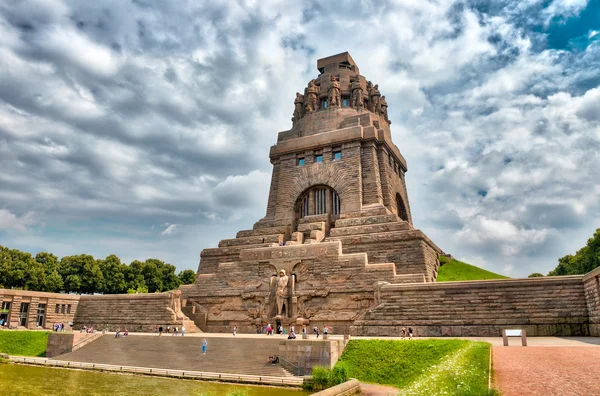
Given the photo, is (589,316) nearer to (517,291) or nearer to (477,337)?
(517,291)

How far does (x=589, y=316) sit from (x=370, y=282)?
10.6m

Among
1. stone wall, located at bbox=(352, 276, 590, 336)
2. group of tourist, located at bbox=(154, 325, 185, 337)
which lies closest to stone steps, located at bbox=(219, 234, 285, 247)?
group of tourist, located at bbox=(154, 325, 185, 337)

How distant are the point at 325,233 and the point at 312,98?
49.1 feet

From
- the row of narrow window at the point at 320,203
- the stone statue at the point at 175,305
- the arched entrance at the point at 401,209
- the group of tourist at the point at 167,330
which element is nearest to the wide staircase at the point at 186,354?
the group of tourist at the point at 167,330

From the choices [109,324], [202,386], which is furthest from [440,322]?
[109,324]

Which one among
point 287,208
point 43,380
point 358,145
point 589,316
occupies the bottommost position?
point 43,380

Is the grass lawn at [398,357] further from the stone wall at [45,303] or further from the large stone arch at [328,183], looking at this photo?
the stone wall at [45,303]

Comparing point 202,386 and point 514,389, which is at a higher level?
point 514,389

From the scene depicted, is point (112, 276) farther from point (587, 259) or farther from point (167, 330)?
point (587, 259)

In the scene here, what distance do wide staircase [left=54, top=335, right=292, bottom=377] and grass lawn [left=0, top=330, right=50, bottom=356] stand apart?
10.5ft

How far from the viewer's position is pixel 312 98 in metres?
41.7

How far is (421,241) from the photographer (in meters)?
27.7

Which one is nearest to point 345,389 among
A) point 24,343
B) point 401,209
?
point 24,343

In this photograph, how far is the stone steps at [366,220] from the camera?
30812 millimetres
